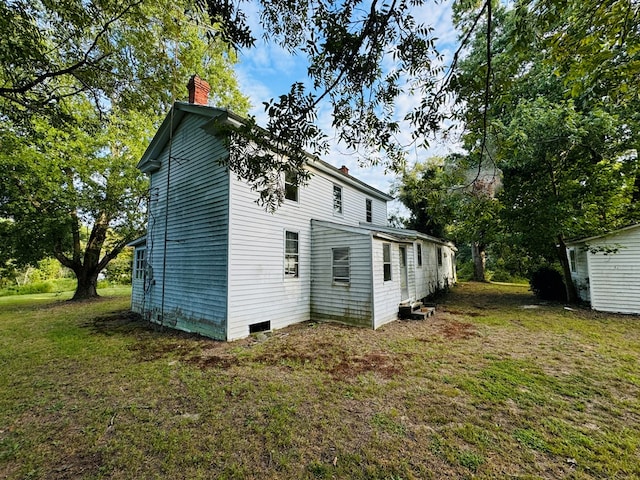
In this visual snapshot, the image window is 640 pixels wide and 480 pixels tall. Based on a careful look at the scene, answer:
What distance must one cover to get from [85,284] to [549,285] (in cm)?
2419

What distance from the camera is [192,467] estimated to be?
256 centimetres

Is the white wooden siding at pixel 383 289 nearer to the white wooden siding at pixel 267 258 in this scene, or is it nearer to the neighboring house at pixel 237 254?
the neighboring house at pixel 237 254

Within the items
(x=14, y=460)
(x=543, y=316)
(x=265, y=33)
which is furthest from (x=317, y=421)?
(x=543, y=316)

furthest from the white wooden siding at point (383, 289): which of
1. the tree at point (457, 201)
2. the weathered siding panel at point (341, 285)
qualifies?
the tree at point (457, 201)

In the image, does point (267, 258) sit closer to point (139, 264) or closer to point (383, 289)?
point (383, 289)

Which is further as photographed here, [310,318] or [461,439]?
[310,318]

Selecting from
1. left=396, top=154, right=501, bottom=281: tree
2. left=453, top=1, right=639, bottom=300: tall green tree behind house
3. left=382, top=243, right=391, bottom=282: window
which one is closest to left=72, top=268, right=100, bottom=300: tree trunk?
left=382, top=243, right=391, bottom=282: window

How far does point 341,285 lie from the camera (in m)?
8.28

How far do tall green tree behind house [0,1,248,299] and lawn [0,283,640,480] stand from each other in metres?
5.21

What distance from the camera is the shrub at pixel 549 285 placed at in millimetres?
11914

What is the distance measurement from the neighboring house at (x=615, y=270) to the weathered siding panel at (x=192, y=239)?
1239 cm

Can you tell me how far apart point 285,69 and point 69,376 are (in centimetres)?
658

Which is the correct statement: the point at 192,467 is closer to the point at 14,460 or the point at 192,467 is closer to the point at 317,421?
the point at 317,421

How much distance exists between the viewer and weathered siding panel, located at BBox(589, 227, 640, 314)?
8.28m
